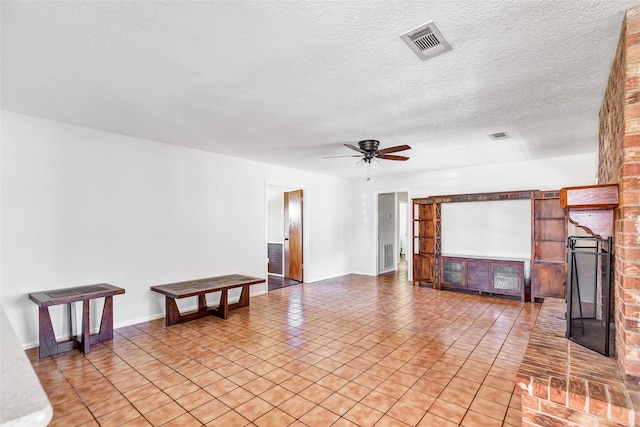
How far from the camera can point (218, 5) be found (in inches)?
68.3

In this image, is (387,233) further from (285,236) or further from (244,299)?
(244,299)

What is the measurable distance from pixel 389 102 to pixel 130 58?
2.16 meters

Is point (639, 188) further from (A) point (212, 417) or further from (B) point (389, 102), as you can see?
(A) point (212, 417)

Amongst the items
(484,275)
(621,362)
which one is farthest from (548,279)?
(621,362)

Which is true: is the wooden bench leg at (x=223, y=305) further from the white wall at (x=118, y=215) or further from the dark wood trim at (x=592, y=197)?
the dark wood trim at (x=592, y=197)

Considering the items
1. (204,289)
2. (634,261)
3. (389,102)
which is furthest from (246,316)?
(634,261)

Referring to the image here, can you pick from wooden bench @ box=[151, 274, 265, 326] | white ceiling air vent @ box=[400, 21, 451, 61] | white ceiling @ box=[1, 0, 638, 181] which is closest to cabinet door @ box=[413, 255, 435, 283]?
white ceiling @ box=[1, 0, 638, 181]

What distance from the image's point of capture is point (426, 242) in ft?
22.3

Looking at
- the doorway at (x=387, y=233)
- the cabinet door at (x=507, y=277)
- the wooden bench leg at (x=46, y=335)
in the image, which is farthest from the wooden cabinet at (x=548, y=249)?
the wooden bench leg at (x=46, y=335)

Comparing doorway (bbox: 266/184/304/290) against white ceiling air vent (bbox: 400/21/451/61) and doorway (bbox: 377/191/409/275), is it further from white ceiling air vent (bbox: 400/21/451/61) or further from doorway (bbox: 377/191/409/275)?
white ceiling air vent (bbox: 400/21/451/61)

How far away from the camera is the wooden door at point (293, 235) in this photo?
7203 mm

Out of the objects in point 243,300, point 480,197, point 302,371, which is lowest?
point 302,371

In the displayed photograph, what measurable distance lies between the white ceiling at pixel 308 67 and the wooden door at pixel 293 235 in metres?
3.17

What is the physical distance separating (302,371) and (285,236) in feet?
15.9
